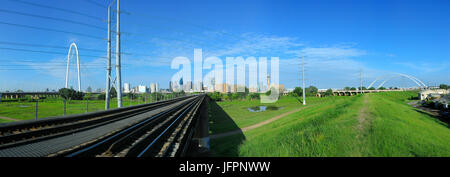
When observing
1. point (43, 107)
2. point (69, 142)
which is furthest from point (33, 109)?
point (43, 107)

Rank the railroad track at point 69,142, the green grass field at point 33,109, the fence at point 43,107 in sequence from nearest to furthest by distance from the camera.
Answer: the railroad track at point 69,142, the fence at point 43,107, the green grass field at point 33,109

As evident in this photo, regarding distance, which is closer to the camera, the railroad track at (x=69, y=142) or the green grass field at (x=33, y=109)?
the railroad track at (x=69, y=142)

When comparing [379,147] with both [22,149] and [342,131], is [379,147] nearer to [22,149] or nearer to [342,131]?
[342,131]

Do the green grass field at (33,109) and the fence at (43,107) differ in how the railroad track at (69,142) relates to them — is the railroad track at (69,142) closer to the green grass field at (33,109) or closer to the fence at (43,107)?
the fence at (43,107)

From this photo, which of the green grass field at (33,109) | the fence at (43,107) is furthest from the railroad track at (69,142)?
the green grass field at (33,109)

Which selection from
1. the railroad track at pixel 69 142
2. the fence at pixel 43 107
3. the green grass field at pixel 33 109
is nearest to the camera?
the railroad track at pixel 69 142

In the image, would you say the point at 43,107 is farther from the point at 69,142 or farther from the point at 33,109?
the point at 69,142

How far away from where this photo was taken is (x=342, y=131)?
5.48m

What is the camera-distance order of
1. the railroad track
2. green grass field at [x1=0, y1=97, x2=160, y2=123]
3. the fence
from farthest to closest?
green grass field at [x1=0, y1=97, x2=160, y2=123] < the fence < the railroad track

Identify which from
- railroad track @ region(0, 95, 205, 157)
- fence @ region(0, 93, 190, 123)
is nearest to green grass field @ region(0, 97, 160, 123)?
fence @ region(0, 93, 190, 123)

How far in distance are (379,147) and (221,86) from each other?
176325mm

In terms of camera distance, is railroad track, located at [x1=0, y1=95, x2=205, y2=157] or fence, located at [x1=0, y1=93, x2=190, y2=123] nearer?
railroad track, located at [x1=0, y1=95, x2=205, y2=157]

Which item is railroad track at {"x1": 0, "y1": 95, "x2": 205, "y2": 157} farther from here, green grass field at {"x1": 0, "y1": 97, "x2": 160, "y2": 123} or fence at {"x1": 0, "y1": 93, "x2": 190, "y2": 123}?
green grass field at {"x1": 0, "y1": 97, "x2": 160, "y2": 123}
